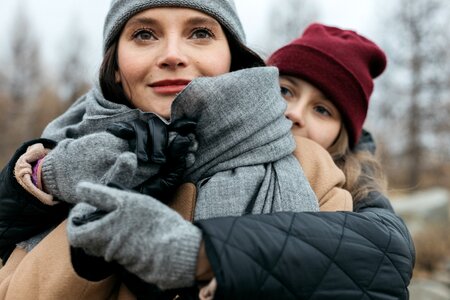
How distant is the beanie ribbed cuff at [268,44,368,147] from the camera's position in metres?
2.45

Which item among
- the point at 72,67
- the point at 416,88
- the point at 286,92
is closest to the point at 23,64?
the point at 72,67

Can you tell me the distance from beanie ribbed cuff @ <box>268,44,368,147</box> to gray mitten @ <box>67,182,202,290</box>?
1.45 metres

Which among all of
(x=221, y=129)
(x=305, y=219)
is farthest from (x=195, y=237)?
(x=221, y=129)

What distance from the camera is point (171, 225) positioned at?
1.24 m

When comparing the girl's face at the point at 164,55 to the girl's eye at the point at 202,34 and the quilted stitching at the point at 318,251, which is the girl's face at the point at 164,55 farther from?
the quilted stitching at the point at 318,251

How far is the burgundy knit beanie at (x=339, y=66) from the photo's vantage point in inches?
96.6

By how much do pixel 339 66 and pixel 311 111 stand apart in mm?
276

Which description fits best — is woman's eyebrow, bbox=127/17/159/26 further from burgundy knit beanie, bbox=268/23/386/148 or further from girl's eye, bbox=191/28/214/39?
burgundy knit beanie, bbox=268/23/386/148

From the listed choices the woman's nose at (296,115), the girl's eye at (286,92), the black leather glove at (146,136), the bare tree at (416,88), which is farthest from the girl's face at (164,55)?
the bare tree at (416,88)

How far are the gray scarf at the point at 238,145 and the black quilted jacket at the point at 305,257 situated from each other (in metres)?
0.18

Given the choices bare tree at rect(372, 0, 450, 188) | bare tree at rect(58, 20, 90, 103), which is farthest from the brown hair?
bare tree at rect(58, 20, 90, 103)

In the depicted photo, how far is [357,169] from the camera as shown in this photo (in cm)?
230

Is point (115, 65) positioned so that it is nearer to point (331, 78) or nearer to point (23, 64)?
point (331, 78)

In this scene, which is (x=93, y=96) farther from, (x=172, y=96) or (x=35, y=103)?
(x=35, y=103)
